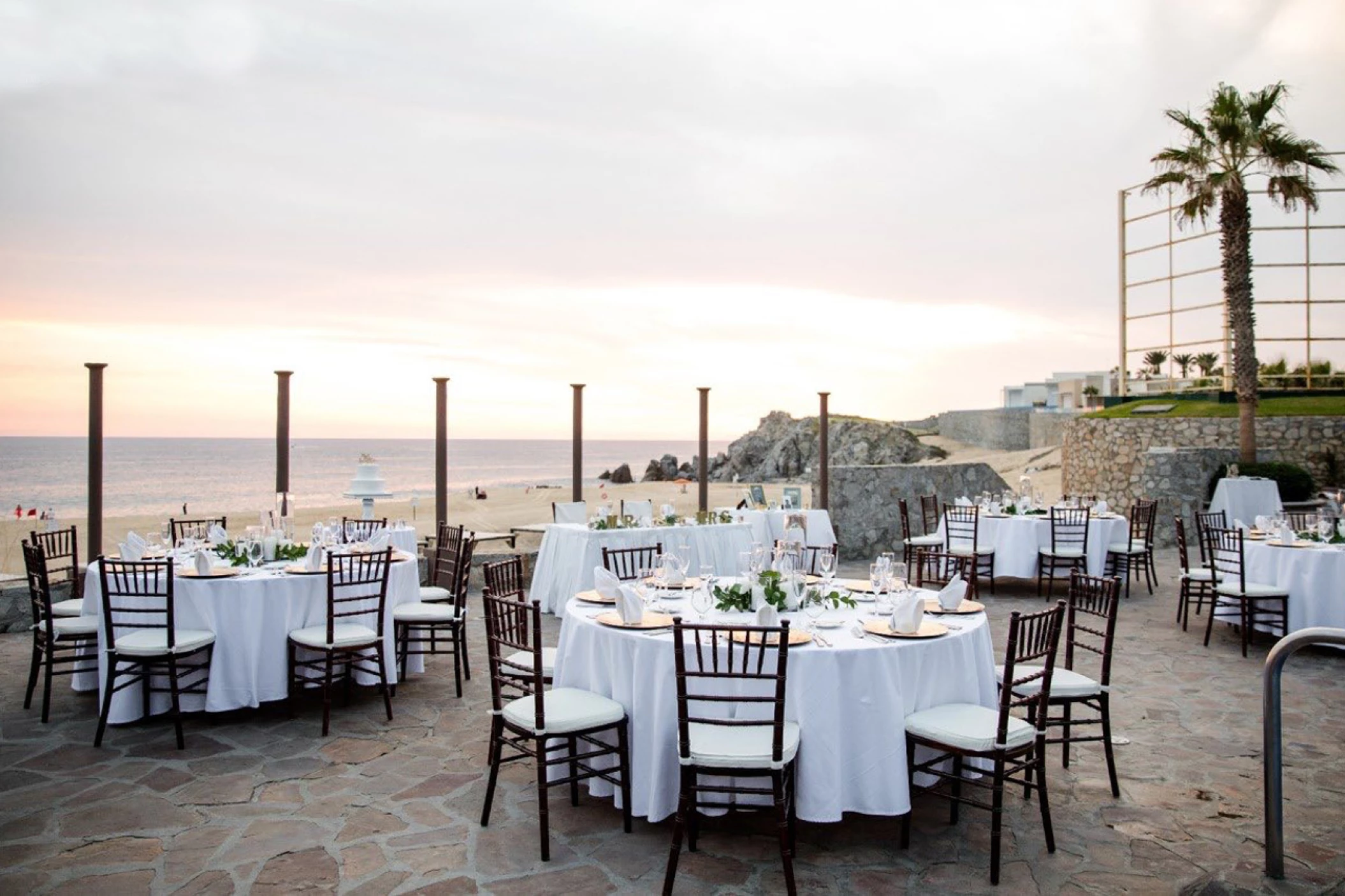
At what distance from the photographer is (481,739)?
5.54 metres

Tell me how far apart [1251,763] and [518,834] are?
13.4 ft

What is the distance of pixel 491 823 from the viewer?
14.0 ft

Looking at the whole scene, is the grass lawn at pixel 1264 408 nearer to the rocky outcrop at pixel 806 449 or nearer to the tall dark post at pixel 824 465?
the tall dark post at pixel 824 465

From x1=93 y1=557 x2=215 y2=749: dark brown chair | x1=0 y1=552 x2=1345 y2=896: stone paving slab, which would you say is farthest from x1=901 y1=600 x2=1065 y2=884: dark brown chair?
x1=93 y1=557 x2=215 y2=749: dark brown chair

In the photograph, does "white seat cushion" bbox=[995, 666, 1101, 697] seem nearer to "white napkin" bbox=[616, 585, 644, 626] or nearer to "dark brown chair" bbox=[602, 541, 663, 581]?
"white napkin" bbox=[616, 585, 644, 626]

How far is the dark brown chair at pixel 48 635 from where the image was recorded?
6.00 m

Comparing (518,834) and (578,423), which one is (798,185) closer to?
(578,423)

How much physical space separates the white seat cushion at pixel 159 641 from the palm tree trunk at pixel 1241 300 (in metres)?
18.4

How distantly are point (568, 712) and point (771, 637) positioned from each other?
39.5 inches

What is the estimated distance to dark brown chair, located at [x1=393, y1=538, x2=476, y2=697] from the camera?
6.68 m

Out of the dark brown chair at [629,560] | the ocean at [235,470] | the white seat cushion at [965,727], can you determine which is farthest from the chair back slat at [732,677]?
the ocean at [235,470]

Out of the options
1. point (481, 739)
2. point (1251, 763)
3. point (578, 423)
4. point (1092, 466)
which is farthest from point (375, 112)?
point (1092, 466)

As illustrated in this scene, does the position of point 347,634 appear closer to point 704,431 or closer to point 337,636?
point 337,636

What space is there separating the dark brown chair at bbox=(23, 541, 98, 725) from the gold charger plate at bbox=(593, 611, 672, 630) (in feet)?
12.9
